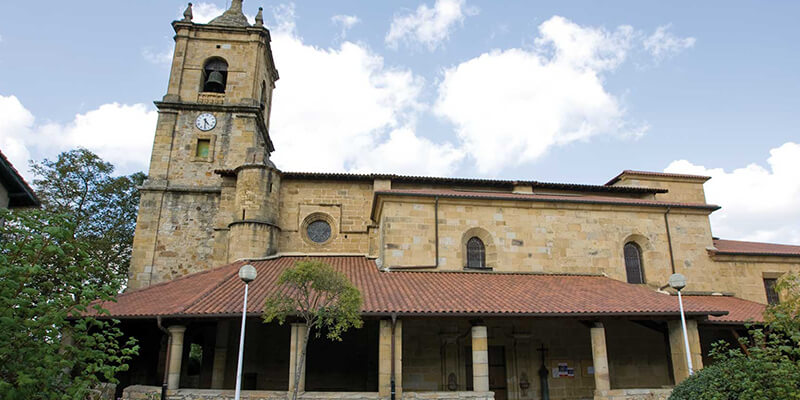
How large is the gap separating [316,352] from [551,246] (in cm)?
957

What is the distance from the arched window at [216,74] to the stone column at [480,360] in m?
17.6

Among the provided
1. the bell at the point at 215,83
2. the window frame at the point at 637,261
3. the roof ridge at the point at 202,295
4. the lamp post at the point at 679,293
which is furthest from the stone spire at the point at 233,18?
the lamp post at the point at 679,293

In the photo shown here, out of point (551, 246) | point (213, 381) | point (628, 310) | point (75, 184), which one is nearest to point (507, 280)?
point (551, 246)

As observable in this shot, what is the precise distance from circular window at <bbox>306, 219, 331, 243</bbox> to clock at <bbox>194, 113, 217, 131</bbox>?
706cm

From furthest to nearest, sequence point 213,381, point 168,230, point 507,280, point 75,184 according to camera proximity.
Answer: point 75,184, point 168,230, point 507,280, point 213,381

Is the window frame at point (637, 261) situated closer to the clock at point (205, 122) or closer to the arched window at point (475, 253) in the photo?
the arched window at point (475, 253)

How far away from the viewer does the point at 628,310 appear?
13273mm

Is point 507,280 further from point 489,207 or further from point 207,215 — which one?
point 207,215

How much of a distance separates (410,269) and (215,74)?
14.2 metres

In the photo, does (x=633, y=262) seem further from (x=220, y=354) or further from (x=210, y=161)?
(x=210, y=161)

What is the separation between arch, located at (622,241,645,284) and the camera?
731 inches

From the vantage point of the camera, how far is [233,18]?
2512 centimetres

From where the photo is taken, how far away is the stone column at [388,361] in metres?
12.2

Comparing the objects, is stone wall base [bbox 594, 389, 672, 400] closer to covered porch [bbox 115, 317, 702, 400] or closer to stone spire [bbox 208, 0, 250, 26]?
covered porch [bbox 115, 317, 702, 400]
